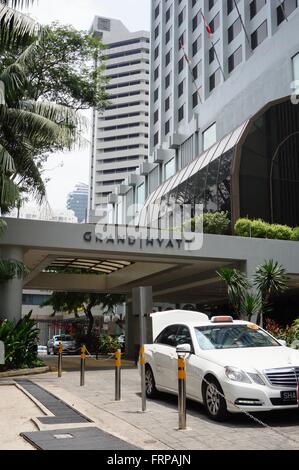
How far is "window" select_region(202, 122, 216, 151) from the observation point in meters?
36.9

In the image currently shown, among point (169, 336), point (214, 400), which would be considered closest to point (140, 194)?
point (169, 336)

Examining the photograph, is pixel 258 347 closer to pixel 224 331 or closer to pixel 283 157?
pixel 224 331

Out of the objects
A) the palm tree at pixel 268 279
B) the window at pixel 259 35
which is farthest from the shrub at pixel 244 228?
the window at pixel 259 35

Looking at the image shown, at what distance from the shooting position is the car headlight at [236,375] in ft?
25.8

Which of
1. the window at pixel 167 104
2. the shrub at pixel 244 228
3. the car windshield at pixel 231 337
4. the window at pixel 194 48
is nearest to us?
the car windshield at pixel 231 337

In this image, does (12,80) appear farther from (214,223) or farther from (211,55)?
(211,55)

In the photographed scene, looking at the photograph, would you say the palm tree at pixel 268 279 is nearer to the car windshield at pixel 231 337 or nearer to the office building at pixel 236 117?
the office building at pixel 236 117

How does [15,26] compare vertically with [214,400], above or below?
above

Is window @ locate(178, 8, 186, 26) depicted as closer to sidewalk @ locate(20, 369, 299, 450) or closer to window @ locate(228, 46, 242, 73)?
window @ locate(228, 46, 242, 73)

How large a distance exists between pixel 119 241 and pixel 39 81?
942 cm

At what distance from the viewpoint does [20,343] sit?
1603cm

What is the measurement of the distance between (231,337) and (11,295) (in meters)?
9.52

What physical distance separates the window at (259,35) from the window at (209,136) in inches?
338
